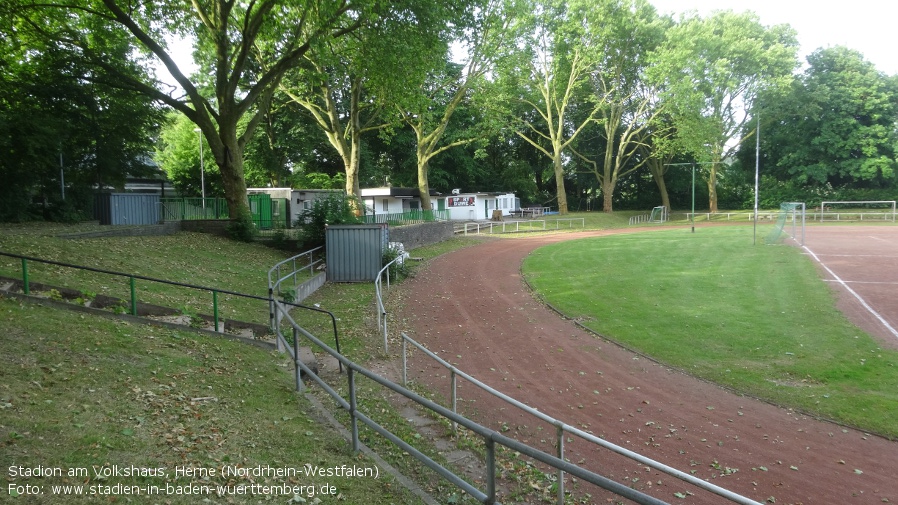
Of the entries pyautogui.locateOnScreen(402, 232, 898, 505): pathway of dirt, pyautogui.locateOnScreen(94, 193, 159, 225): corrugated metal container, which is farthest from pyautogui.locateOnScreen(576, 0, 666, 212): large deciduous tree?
pyautogui.locateOnScreen(402, 232, 898, 505): pathway of dirt

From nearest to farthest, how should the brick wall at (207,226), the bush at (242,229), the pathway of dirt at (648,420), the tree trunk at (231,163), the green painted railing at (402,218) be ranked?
the pathway of dirt at (648,420), the tree trunk at (231,163), the bush at (242,229), the brick wall at (207,226), the green painted railing at (402,218)

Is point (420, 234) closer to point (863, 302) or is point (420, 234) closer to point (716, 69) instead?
point (863, 302)

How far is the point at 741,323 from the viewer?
15398 mm

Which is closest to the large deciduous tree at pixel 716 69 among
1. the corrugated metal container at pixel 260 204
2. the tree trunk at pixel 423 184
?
the tree trunk at pixel 423 184

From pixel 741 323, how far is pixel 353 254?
43.9 feet

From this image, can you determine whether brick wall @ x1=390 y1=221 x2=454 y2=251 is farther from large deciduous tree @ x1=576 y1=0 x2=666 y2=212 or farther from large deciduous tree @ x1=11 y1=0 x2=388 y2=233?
large deciduous tree @ x1=576 y1=0 x2=666 y2=212

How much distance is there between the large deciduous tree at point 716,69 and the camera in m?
50.3

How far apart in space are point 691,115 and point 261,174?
38.8m

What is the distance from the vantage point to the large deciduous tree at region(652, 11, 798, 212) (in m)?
50.3

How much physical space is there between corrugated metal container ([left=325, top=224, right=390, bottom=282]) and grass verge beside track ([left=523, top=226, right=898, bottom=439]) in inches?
244

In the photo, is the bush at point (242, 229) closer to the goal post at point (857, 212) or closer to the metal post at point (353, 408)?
the metal post at point (353, 408)

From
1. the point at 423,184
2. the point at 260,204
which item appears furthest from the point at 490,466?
the point at 423,184

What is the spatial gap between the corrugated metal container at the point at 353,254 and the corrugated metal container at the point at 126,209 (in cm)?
1255

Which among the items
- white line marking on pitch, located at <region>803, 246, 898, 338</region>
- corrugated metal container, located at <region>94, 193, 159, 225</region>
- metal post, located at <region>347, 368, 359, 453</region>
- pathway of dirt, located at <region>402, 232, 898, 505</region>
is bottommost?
pathway of dirt, located at <region>402, 232, 898, 505</region>
